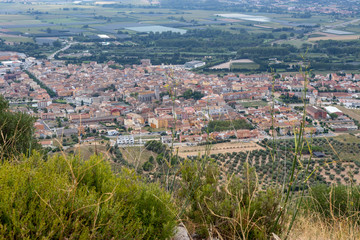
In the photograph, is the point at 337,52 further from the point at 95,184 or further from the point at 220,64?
the point at 95,184

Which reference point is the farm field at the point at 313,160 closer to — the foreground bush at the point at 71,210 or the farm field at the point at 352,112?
the farm field at the point at 352,112

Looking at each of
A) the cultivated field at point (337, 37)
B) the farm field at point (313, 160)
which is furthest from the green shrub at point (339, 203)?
the cultivated field at point (337, 37)

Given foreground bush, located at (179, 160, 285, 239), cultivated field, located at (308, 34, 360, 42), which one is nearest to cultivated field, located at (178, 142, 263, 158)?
foreground bush, located at (179, 160, 285, 239)

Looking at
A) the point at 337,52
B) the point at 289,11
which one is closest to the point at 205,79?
the point at 337,52

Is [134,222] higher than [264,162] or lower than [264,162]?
higher

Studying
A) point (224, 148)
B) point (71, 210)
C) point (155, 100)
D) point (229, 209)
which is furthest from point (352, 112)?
point (71, 210)

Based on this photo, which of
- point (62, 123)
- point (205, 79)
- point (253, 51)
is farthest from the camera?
point (253, 51)

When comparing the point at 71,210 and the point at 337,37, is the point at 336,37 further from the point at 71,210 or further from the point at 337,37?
the point at 71,210

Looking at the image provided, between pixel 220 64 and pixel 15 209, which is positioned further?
pixel 220 64
